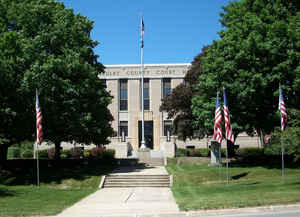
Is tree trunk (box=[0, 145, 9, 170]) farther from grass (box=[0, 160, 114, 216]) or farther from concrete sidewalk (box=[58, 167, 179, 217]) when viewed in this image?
concrete sidewalk (box=[58, 167, 179, 217])

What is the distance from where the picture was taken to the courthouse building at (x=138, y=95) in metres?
53.5

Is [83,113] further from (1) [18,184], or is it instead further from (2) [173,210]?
(2) [173,210]

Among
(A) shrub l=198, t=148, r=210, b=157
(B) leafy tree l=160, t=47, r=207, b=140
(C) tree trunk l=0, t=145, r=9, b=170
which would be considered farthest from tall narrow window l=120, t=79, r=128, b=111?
(C) tree trunk l=0, t=145, r=9, b=170

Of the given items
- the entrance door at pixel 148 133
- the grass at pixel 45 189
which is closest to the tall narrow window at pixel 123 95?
the entrance door at pixel 148 133

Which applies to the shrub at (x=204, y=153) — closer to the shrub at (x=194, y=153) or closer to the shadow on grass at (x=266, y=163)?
the shrub at (x=194, y=153)

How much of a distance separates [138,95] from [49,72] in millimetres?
32901

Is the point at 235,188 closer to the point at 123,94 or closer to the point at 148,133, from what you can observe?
the point at 148,133

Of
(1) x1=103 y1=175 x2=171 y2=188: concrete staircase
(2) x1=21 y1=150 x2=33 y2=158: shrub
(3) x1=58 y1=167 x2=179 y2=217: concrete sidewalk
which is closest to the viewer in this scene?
(3) x1=58 y1=167 x2=179 y2=217: concrete sidewalk

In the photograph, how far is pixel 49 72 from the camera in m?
21.7

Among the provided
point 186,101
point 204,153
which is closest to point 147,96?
point 204,153

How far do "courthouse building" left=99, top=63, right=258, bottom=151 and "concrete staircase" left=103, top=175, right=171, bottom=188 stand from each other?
30.8m

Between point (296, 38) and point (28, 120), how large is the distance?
17240 millimetres

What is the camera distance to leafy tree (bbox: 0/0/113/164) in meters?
21.0

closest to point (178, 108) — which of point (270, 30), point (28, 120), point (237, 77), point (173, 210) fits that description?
point (237, 77)
